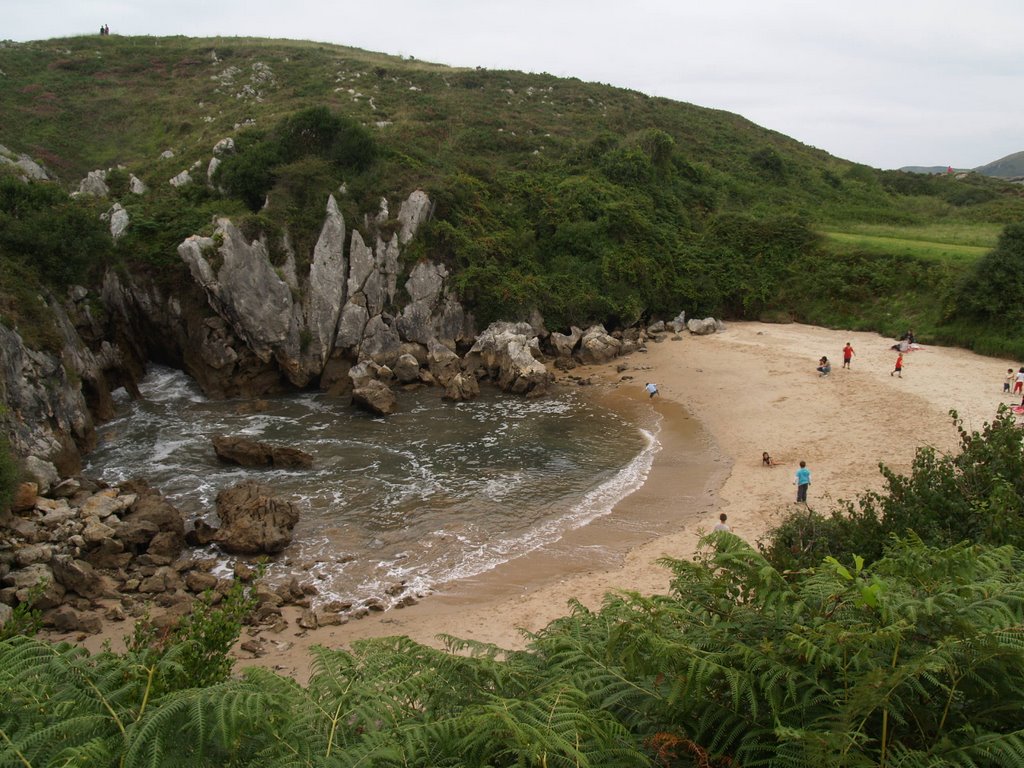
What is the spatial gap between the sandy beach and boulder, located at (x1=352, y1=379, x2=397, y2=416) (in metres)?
9.23

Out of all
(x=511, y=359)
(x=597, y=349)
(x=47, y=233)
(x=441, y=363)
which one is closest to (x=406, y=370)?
(x=441, y=363)

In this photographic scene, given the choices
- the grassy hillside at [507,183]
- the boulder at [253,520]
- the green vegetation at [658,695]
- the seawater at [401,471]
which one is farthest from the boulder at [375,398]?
the green vegetation at [658,695]

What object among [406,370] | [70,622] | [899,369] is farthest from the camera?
[406,370]

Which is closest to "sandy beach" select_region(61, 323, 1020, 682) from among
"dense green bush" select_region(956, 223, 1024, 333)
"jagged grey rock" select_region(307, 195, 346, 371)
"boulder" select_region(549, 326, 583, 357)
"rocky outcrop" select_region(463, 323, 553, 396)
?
"rocky outcrop" select_region(463, 323, 553, 396)

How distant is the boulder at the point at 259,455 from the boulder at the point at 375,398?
5.64 m

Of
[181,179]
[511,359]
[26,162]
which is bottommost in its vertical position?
[511,359]

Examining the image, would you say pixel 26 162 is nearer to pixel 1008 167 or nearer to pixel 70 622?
pixel 70 622

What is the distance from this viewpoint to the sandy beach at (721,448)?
44.5ft

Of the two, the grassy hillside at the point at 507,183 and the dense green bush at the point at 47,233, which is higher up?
the grassy hillside at the point at 507,183

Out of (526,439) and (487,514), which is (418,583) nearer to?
(487,514)

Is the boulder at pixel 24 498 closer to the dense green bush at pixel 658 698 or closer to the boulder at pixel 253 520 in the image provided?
the boulder at pixel 253 520

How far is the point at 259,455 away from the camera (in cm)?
2180

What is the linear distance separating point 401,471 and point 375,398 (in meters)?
6.57

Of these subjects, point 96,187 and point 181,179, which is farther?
point 96,187
